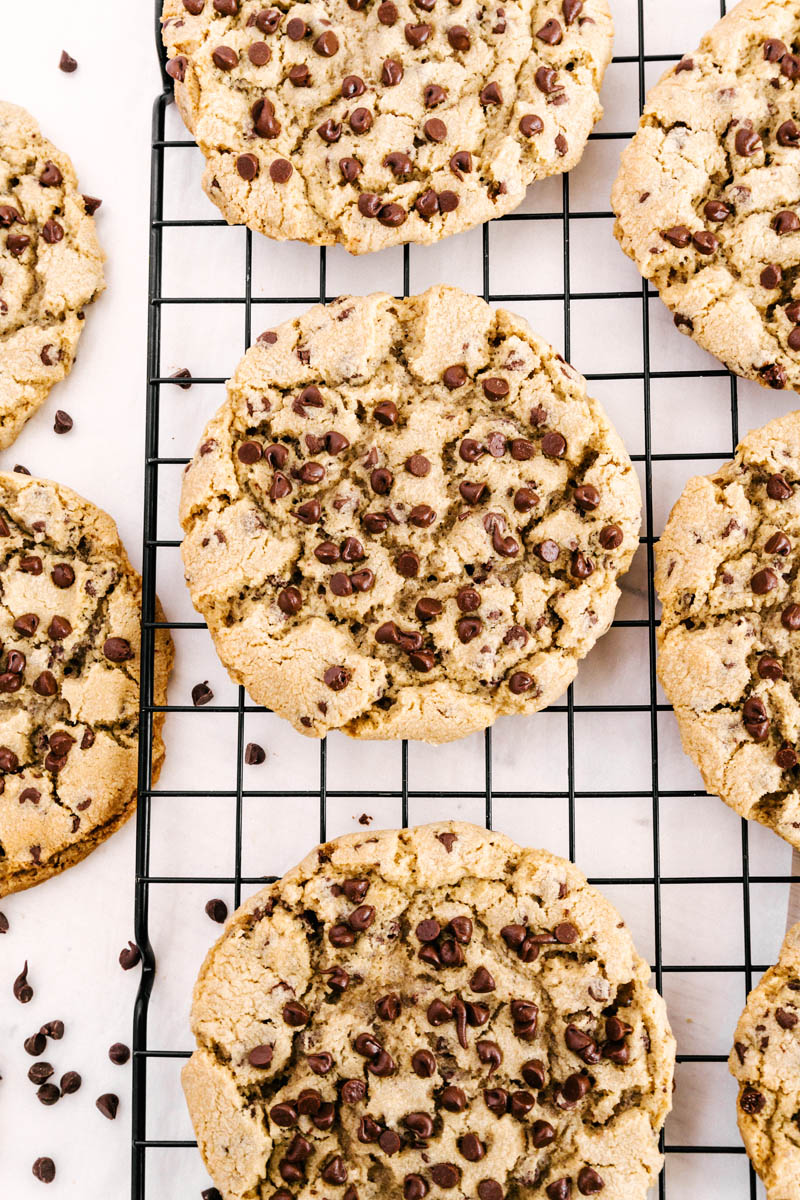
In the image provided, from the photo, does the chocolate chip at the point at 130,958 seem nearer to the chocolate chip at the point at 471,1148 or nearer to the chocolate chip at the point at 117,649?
the chocolate chip at the point at 117,649

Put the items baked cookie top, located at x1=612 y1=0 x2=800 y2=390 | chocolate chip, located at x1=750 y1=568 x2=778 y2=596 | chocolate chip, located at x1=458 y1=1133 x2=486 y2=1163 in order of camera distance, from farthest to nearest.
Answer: baked cookie top, located at x1=612 y1=0 x2=800 y2=390
chocolate chip, located at x1=750 y1=568 x2=778 y2=596
chocolate chip, located at x1=458 y1=1133 x2=486 y2=1163

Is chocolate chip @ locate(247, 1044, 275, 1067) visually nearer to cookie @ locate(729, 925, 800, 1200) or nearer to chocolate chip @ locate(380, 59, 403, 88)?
cookie @ locate(729, 925, 800, 1200)

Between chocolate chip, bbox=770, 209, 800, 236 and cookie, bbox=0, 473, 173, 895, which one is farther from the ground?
chocolate chip, bbox=770, 209, 800, 236

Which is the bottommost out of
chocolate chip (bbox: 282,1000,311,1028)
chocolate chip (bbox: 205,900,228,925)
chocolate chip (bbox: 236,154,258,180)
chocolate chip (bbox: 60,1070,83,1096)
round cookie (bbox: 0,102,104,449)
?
chocolate chip (bbox: 60,1070,83,1096)

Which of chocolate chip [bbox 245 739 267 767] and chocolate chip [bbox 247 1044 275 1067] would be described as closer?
chocolate chip [bbox 247 1044 275 1067]

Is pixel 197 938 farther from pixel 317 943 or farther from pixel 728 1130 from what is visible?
pixel 728 1130

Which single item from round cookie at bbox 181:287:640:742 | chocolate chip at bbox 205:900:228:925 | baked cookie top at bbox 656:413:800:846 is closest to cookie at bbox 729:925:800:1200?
baked cookie top at bbox 656:413:800:846

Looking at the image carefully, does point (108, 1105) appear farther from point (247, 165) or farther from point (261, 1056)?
point (247, 165)
